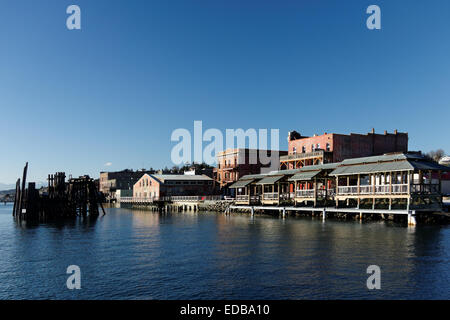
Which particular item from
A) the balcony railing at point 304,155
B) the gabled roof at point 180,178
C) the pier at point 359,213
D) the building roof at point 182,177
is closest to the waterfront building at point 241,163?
the gabled roof at point 180,178

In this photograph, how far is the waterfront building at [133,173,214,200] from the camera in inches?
4109

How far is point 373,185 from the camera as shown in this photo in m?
50.0

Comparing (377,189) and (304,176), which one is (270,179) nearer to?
(304,176)

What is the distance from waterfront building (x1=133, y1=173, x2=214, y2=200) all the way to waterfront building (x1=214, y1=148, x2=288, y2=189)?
582 cm

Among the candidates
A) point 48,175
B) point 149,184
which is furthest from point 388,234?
point 149,184

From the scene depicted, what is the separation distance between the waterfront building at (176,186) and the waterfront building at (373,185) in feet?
110

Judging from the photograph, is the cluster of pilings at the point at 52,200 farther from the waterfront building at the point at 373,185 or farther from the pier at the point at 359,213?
the waterfront building at the point at 373,185

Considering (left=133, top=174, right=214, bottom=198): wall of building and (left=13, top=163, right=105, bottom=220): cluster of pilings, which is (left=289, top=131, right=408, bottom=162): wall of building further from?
(left=13, top=163, right=105, bottom=220): cluster of pilings

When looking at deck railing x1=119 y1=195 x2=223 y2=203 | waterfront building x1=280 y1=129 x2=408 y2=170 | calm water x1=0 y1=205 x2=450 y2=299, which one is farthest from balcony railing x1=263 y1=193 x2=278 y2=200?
calm water x1=0 y1=205 x2=450 y2=299

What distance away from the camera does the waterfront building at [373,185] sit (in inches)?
1770

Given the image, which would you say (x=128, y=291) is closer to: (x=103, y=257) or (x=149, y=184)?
(x=103, y=257)

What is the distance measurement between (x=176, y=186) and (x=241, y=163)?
18.9 metres

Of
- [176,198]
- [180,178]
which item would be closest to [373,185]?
[176,198]

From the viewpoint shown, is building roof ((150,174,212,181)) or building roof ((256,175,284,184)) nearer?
building roof ((256,175,284,184))
